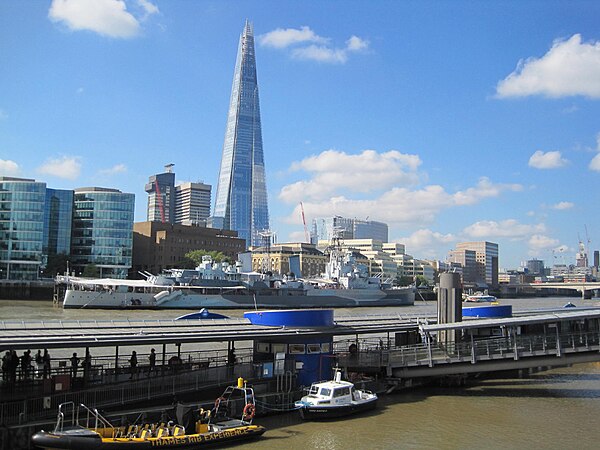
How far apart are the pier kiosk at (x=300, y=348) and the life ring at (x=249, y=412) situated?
3995 millimetres

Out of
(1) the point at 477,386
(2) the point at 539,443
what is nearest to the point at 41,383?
(2) the point at 539,443

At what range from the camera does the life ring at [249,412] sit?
1033 inches

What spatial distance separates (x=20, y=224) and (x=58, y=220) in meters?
14.2

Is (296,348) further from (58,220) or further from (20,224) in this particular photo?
(58,220)

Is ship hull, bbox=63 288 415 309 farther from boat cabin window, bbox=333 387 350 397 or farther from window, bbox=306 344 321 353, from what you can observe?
boat cabin window, bbox=333 387 350 397

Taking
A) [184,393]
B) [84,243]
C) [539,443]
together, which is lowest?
[539,443]

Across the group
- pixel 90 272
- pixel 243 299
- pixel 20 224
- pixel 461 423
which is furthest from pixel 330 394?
pixel 20 224

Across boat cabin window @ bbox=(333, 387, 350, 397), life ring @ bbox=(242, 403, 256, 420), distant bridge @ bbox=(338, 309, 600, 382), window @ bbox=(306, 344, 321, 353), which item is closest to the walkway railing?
distant bridge @ bbox=(338, 309, 600, 382)

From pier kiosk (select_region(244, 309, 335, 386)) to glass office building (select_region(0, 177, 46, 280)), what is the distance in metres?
123

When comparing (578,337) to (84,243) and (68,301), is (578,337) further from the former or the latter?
(84,243)

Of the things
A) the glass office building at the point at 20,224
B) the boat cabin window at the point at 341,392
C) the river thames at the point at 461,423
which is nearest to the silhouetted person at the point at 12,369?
the river thames at the point at 461,423

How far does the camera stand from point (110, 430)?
22.0 meters

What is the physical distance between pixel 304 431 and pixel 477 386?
50.8 ft

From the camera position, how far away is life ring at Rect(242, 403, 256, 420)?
26250 mm
